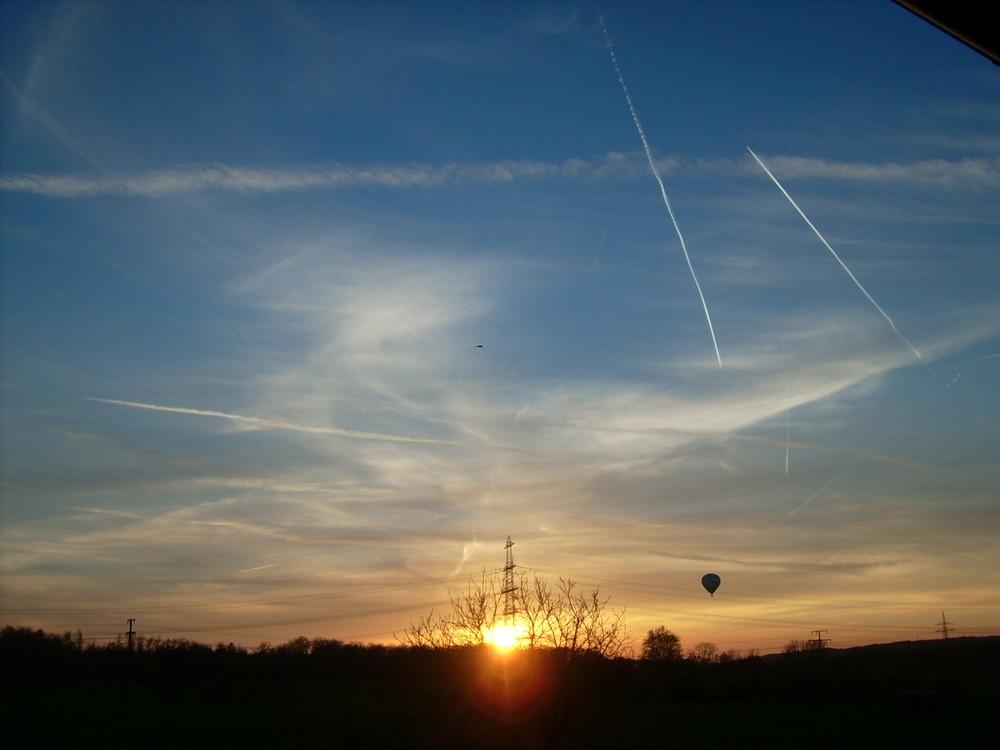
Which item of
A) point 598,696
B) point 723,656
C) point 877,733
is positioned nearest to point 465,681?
point 598,696

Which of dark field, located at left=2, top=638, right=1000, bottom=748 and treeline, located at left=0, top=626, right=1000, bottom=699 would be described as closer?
dark field, located at left=2, top=638, right=1000, bottom=748

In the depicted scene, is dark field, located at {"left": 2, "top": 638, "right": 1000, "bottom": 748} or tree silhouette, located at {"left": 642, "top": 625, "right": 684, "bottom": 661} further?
tree silhouette, located at {"left": 642, "top": 625, "right": 684, "bottom": 661}

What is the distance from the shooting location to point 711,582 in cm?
6281

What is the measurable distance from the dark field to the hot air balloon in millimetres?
10123

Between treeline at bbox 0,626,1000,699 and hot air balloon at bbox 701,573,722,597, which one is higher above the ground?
hot air balloon at bbox 701,573,722,597

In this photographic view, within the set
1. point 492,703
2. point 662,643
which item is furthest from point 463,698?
point 662,643

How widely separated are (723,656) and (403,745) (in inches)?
2863

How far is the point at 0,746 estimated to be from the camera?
164ft

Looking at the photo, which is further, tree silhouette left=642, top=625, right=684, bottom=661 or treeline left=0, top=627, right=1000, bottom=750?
tree silhouette left=642, top=625, right=684, bottom=661

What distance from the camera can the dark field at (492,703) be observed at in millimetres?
24016

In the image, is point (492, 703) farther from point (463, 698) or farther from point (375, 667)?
point (375, 667)

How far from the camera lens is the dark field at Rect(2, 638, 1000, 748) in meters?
24.0

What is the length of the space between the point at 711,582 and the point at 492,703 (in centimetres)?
4351

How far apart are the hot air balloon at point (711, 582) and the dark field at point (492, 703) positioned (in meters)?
10.1
